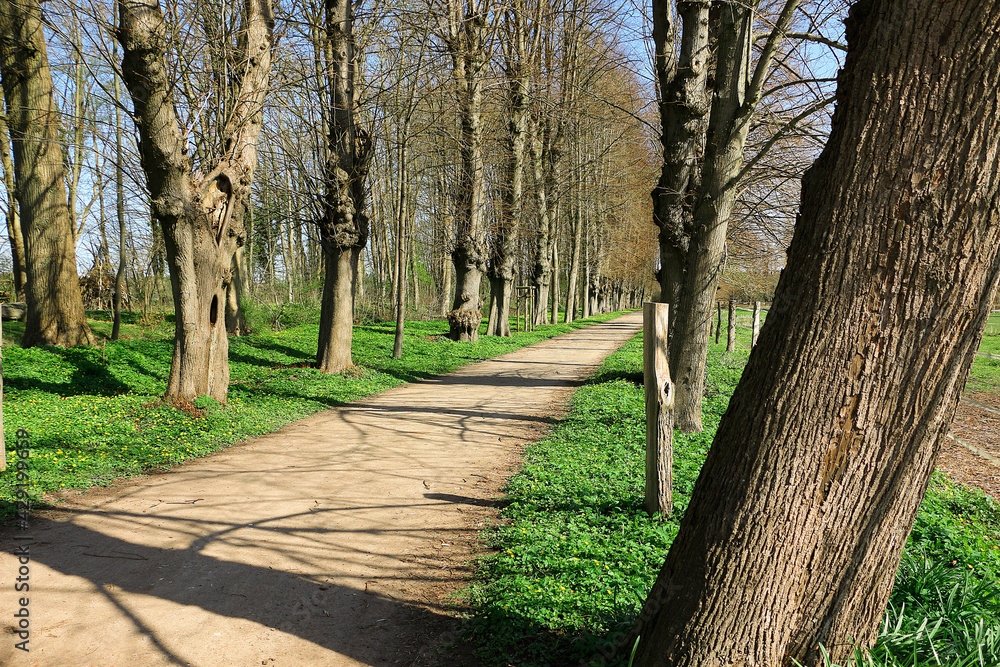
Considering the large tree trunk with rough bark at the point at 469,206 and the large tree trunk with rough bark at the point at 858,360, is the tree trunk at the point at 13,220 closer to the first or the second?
the large tree trunk with rough bark at the point at 469,206

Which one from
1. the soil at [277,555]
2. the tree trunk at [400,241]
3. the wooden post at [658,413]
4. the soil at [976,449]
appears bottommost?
the soil at [976,449]

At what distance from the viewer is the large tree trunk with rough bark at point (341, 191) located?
37.1 ft

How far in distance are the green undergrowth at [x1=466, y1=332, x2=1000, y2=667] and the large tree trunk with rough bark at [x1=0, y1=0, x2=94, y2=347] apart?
11.4 meters

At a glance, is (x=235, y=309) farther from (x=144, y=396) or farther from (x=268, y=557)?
(x=268, y=557)

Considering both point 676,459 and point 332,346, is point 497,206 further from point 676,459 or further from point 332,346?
point 676,459

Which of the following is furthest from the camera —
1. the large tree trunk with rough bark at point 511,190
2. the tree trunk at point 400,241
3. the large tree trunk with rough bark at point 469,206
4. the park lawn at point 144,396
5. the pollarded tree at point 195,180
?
the large tree trunk with rough bark at point 511,190

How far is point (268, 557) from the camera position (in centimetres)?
421

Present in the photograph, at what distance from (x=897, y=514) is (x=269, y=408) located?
8.30 meters

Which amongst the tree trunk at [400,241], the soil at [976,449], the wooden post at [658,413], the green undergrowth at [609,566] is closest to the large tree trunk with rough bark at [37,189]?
the tree trunk at [400,241]

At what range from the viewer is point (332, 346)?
38.3 feet

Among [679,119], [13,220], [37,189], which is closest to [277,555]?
[679,119]

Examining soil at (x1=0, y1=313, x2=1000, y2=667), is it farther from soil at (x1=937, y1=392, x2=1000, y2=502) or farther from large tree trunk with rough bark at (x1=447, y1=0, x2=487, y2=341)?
large tree trunk with rough bark at (x1=447, y1=0, x2=487, y2=341)

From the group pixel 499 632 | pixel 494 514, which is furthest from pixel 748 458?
pixel 494 514

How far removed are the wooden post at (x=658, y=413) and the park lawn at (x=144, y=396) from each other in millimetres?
5128
